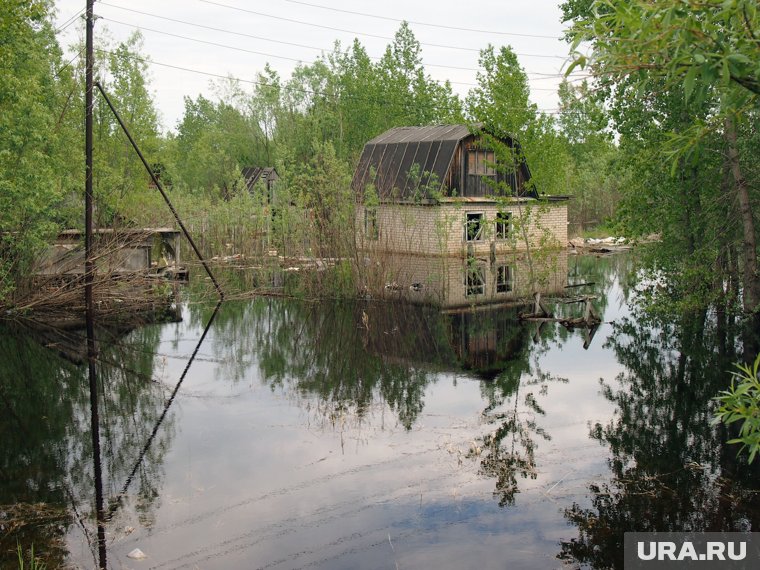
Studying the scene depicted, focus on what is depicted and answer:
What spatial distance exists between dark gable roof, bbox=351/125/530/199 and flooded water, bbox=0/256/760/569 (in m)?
18.1

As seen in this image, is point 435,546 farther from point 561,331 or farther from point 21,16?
point 21,16

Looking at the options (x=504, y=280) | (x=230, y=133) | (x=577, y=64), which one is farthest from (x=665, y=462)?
(x=230, y=133)

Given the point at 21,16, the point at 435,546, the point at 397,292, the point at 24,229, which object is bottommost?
the point at 435,546

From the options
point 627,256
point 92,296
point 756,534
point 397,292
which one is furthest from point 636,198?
point 627,256

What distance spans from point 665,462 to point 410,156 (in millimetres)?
29435

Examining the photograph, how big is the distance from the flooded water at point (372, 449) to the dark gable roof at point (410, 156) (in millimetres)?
18115

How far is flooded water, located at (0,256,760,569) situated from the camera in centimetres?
810

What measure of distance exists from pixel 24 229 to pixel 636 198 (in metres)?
15.2

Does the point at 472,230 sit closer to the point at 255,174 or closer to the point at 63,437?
the point at 63,437

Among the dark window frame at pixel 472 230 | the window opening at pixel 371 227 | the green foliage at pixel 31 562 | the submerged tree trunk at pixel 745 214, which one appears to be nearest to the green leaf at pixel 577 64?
the green foliage at pixel 31 562

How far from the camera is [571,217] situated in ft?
172

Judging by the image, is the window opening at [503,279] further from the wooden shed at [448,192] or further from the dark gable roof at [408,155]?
the dark gable roof at [408,155]

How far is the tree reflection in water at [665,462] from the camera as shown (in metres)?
8.29

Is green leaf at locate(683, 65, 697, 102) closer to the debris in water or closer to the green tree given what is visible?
the debris in water
